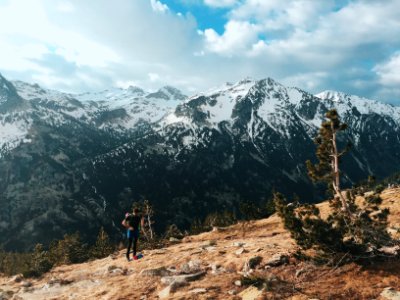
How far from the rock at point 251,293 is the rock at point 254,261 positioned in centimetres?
471

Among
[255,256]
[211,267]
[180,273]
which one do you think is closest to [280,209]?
[255,256]

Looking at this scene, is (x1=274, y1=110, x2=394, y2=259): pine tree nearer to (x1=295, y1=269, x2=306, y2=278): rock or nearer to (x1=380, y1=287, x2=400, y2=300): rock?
(x1=295, y1=269, x2=306, y2=278): rock

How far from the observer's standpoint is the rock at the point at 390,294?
18203mm

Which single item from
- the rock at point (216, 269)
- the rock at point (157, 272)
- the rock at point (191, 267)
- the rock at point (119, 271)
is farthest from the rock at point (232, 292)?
the rock at point (119, 271)

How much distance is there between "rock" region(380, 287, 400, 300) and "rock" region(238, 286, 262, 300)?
5639 mm

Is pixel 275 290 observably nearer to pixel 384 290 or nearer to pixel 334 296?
pixel 334 296

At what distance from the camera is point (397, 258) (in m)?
22.8

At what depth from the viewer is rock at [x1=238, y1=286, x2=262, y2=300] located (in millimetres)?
20109

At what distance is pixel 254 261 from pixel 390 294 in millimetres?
9454

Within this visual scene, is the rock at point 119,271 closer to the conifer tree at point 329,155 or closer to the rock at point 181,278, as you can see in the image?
the rock at point 181,278

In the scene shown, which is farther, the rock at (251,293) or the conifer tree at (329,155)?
the conifer tree at (329,155)

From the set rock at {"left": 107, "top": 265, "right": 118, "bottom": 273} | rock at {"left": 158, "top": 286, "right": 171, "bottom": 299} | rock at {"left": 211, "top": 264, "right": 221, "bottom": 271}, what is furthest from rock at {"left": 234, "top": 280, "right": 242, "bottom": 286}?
rock at {"left": 107, "top": 265, "right": 118, "bottom": 273}

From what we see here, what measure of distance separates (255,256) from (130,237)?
460 inches

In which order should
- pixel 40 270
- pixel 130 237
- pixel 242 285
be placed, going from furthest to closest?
pixel 40 270
pixel 130 237
pixel 242 285
